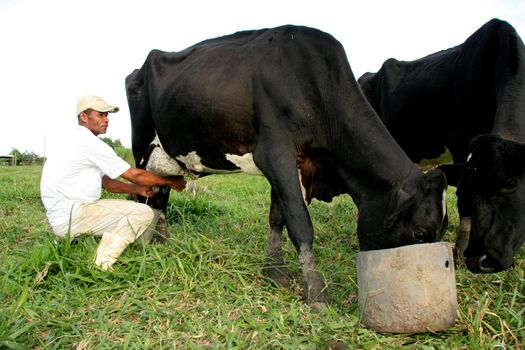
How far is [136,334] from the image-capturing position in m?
3.29

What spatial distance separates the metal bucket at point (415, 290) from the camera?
3.35 metres

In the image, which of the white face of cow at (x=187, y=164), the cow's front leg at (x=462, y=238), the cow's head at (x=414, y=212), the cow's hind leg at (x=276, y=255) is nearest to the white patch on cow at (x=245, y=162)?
the white face of cow at (x=187, y=164)

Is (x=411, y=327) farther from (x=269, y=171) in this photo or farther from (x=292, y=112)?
(x=292, y=112)

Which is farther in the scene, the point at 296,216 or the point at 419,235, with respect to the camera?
the point at 296,216

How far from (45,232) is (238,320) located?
11.5 ft

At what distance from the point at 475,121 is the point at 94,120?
3.79m

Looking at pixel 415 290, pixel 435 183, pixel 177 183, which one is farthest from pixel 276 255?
pixel 415 290

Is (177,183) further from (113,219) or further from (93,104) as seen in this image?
(93,104)

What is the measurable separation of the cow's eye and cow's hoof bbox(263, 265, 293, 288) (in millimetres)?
1118

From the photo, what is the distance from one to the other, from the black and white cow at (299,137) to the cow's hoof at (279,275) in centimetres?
1

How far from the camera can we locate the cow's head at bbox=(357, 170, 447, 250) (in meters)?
3.88

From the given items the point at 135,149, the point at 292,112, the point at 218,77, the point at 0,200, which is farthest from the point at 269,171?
the point at 0,200

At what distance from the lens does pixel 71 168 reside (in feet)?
15.1

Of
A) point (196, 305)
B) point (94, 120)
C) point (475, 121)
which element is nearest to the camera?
point (196, 305)
